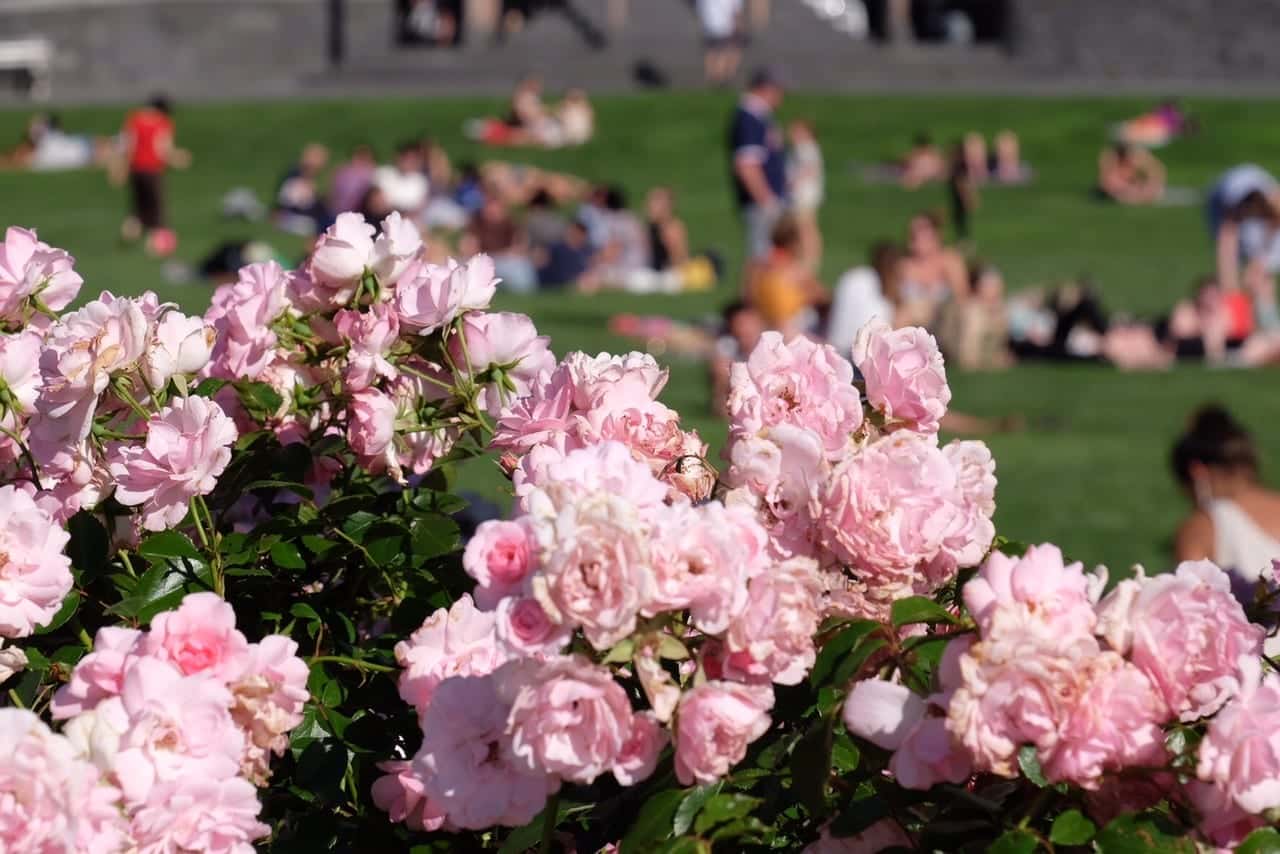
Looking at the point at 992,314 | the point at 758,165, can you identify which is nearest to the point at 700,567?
the point at 992,314

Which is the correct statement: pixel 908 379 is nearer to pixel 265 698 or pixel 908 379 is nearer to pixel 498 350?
pixel 498 350

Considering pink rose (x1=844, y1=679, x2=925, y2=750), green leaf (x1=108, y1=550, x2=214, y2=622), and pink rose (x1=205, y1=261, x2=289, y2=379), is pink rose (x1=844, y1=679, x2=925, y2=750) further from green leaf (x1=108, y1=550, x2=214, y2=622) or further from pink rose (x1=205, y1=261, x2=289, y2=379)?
pink rose (x1=205, y1=261, x2=289, y2=379)

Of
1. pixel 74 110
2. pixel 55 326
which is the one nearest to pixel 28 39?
pixel 74 110

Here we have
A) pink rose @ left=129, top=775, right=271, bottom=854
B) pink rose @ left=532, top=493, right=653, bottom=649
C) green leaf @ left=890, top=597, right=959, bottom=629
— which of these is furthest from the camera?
green leaf @ left=890, top=597, right=959, bottom=629

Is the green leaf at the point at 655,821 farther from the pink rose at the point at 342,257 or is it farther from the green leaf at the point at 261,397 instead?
the green leaf at the point at 261,397

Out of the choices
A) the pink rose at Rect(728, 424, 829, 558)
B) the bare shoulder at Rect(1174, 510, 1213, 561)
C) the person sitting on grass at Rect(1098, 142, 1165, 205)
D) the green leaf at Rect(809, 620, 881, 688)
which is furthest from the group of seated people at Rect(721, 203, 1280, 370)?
the green leaf at Rect(809, 620, 881, 688)

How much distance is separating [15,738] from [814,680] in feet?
2.46

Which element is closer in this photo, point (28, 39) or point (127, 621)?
point (127, 621)

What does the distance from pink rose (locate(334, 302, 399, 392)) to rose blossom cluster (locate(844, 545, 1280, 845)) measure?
33.1 inches

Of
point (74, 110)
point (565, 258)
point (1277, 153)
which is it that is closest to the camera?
point (565, 258)

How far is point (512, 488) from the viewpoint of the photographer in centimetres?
275

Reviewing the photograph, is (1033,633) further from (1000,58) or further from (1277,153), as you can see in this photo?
(1000,58)

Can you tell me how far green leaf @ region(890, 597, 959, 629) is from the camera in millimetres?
2301

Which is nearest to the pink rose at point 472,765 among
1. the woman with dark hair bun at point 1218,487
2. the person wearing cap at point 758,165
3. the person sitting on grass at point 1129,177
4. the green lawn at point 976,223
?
the woman with dark hair bun at point 1218,487
